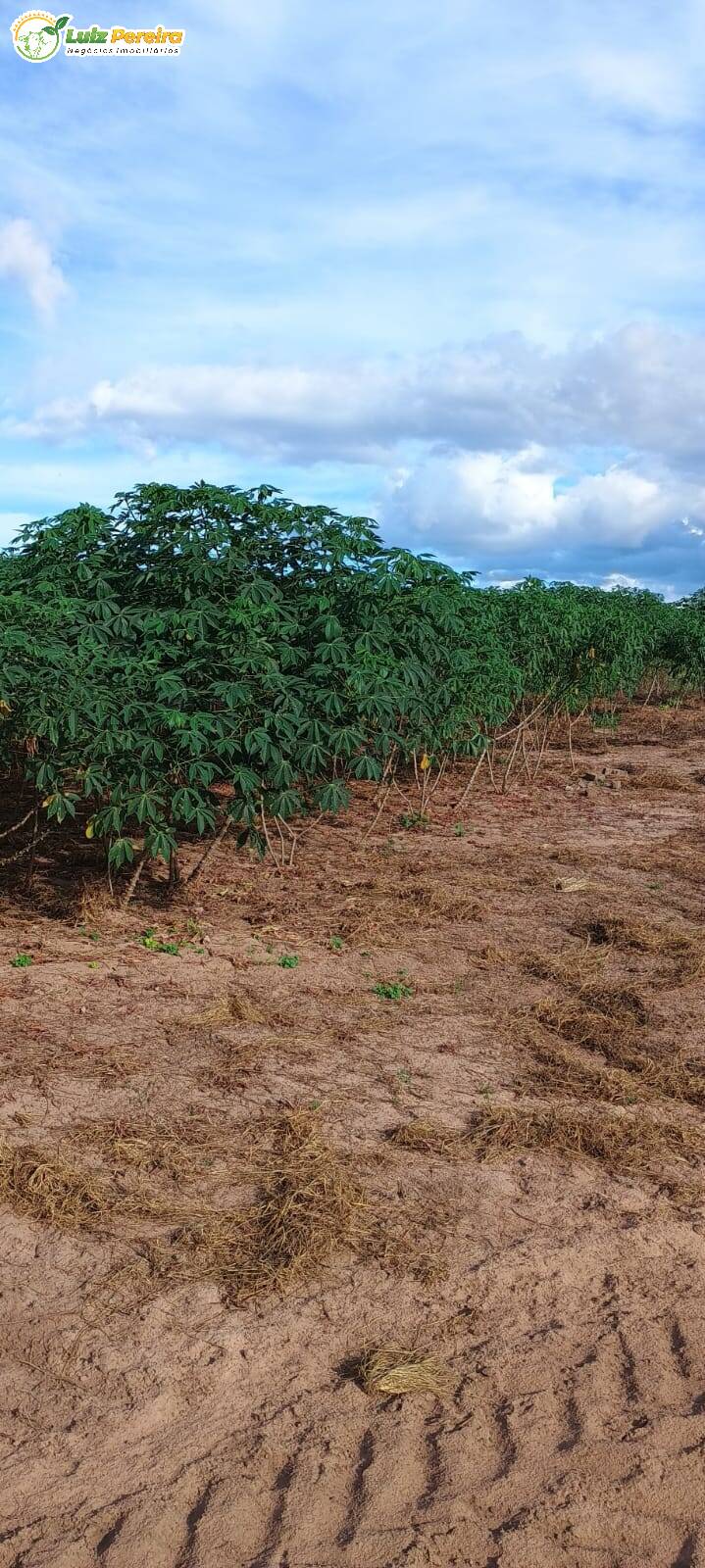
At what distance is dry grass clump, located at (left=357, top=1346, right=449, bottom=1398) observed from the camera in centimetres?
246

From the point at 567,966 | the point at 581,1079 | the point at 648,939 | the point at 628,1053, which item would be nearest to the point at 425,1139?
the point at 581,1079

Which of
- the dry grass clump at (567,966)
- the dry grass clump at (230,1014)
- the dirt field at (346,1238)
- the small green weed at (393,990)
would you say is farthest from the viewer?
the dry grass clump at (567,966)

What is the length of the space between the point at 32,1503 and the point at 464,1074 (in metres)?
2.19

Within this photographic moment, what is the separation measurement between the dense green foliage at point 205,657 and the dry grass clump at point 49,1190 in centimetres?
179

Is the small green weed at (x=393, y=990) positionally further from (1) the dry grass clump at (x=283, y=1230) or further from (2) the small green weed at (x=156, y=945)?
(1) the dry grass clump at (x=283, y=1230)

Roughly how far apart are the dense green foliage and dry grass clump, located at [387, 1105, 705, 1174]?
1.99m

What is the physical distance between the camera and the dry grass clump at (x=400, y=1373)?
2457 mm

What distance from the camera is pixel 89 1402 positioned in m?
2.43

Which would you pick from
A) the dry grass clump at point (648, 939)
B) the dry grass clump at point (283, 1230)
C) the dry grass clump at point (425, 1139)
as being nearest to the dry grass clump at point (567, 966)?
the dry grass clump at point (648, 939)

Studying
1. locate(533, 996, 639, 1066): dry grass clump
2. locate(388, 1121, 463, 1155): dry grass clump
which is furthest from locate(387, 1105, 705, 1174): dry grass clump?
locate(533, 996, 639, 1066): dry grass clump

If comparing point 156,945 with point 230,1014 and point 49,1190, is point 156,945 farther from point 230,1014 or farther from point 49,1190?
point 49,1190


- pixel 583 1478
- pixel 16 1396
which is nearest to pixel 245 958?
pixel 16 1396

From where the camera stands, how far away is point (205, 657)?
18.0ft

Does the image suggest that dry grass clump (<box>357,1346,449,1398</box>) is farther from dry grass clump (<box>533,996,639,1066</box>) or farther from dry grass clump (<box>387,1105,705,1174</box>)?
dry grass clump (<box>533,996,639,1066</box>)
